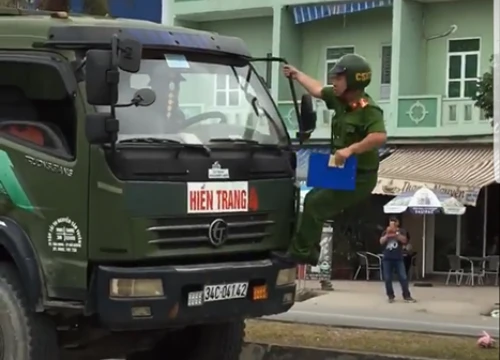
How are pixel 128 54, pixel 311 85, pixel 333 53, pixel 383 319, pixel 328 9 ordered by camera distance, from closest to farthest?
pixel 128 54 → pixel 311 85 → pixel 383 319 → pixel 328 9 → pixel 333 53

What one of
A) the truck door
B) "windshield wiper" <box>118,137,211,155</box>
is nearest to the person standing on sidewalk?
"windshield wiper" <box>118,137,211,155</box>

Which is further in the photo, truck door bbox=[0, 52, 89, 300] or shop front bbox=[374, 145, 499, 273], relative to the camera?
shop front bbox=[374, 145, 499, 273]

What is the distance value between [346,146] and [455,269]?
18.8 metres

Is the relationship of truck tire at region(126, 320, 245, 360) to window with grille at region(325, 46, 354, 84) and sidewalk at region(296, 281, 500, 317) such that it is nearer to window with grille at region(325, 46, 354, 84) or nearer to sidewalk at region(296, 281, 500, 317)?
sidewalk at region(296, 281, 500, 317)

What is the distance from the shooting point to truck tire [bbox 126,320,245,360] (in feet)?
27.5

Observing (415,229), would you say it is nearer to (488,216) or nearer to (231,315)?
(488,216)

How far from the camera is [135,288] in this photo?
268 inches

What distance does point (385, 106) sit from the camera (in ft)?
87.7

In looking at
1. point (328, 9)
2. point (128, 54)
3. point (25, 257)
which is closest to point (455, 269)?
point (328, 9)

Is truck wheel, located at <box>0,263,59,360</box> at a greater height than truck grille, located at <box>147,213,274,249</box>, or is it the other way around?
truck grille, located at <box>147,213,274,249</box>

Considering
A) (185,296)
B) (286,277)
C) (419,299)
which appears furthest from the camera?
(419,299)

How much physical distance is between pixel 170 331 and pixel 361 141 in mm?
2065

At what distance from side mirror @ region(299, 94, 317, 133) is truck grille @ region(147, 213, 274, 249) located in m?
1.01

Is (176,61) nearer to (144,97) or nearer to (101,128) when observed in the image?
(144,97)
